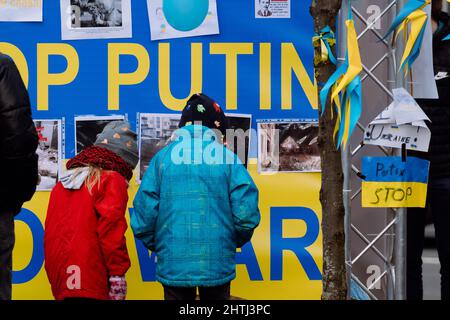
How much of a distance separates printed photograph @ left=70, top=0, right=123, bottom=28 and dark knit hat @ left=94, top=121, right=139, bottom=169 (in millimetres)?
745

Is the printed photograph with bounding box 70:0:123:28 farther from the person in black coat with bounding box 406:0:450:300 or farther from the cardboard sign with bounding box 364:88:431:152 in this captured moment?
the person in black coat with bounding box 406:0:450:300

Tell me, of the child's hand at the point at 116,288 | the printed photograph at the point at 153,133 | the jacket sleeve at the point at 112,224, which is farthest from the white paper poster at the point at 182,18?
the child's hand at the point at 116,288

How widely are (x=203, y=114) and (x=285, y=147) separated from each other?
102 cm

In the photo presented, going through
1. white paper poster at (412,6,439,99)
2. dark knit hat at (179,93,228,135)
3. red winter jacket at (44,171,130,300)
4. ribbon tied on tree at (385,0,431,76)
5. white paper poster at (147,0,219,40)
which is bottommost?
red winter jacket at (44,171,130,300)

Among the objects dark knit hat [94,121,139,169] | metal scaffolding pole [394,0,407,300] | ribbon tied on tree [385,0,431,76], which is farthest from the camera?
metal scaffolding pole [394,0,407,300]

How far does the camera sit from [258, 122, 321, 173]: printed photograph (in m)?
5.36

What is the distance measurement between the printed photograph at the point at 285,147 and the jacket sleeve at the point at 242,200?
39.0 inches

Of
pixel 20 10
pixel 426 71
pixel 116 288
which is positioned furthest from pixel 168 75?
pixel 426 71

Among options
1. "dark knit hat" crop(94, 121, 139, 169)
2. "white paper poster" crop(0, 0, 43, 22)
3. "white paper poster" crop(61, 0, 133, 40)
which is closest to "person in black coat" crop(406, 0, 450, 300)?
"dark knit hat" crop(94, 121, 139, 169)

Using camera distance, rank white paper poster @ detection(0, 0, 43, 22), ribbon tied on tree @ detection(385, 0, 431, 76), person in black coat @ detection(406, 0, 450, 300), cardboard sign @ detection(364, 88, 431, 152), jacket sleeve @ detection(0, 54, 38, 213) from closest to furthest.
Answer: jacket sleeve @ detection(0, 54, 38, 213) → ribbon tied on tree @ detection(385, 0, 431, 76) → cardboard sign @ detection(364, 88, 431, 152) → person in black coat @ detection(406, 0, 450, 300) → white paper poster @ detection(0, 0, 43, 22)

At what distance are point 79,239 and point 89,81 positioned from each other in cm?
122

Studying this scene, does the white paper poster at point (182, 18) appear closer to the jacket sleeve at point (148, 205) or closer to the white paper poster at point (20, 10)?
the white paper poster at point (20, 10)

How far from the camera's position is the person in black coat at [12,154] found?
372 cm
